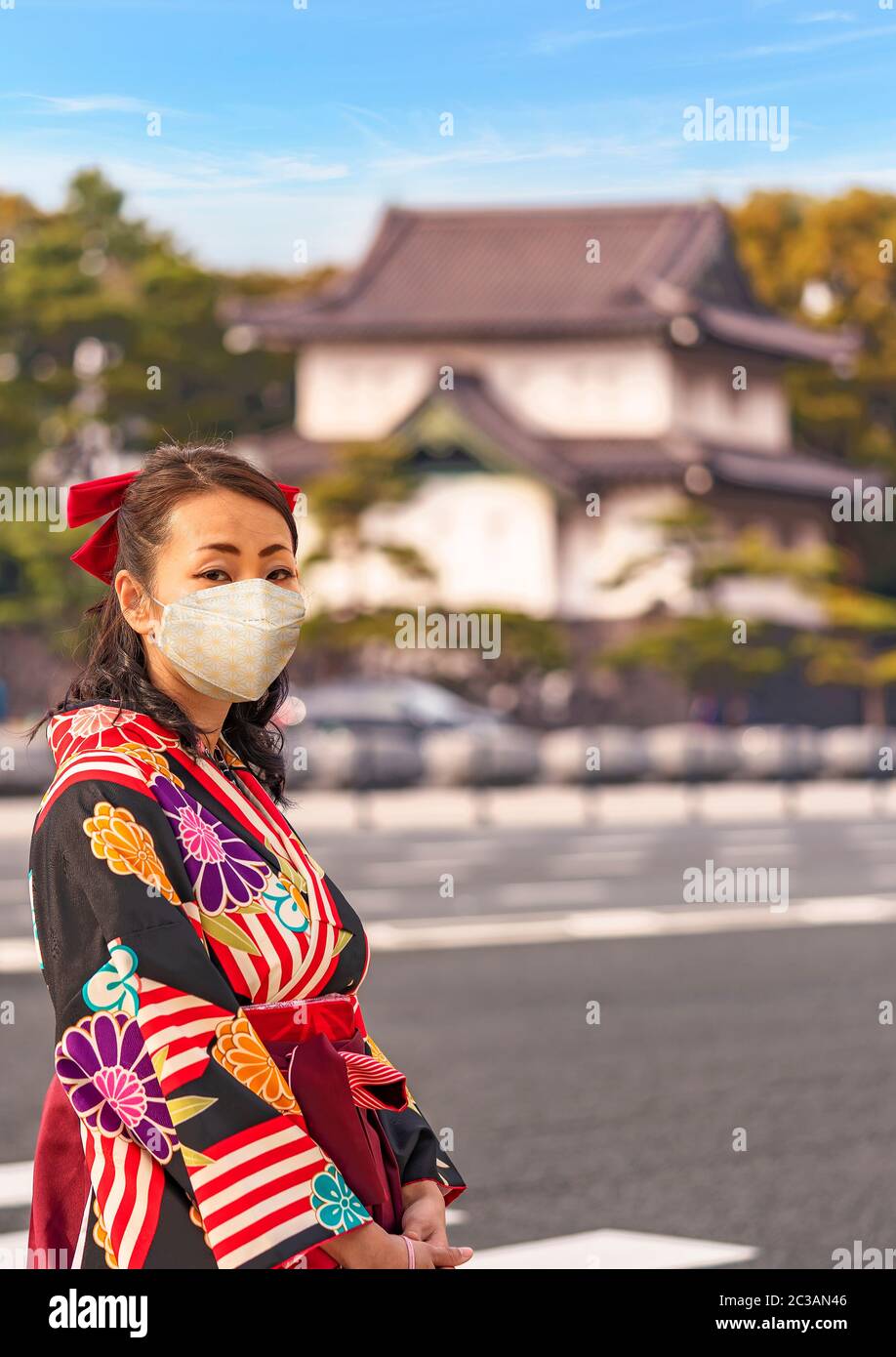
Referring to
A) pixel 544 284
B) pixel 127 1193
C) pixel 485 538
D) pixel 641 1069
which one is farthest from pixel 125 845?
pixel 544 284

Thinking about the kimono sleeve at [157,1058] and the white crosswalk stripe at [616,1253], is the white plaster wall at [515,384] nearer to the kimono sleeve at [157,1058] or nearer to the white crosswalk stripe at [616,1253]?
the white crosswalk stripe at [616,1253]

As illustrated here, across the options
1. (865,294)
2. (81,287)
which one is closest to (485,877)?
(81,287)

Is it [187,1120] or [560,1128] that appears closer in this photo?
[187,1120]

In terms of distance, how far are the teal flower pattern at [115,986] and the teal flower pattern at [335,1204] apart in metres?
0.26

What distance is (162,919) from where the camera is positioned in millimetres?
2213

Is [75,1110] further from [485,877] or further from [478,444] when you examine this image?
[478,444]

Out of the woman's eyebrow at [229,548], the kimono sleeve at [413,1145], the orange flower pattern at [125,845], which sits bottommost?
the kimono sleeve at [413,1145]

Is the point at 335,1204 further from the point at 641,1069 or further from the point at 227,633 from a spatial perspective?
the point at 641,1069

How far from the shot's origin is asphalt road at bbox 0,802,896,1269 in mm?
6109

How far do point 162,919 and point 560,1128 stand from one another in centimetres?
522

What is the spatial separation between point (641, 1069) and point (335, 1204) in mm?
6167

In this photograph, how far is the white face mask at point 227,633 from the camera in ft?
8.06

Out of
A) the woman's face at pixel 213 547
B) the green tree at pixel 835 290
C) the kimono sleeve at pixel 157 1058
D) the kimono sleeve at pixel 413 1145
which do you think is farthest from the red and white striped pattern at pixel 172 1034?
the green tree at pixel 835 290

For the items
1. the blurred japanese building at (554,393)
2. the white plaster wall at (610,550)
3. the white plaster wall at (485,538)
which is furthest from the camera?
the white plaster wall at (485,538)
